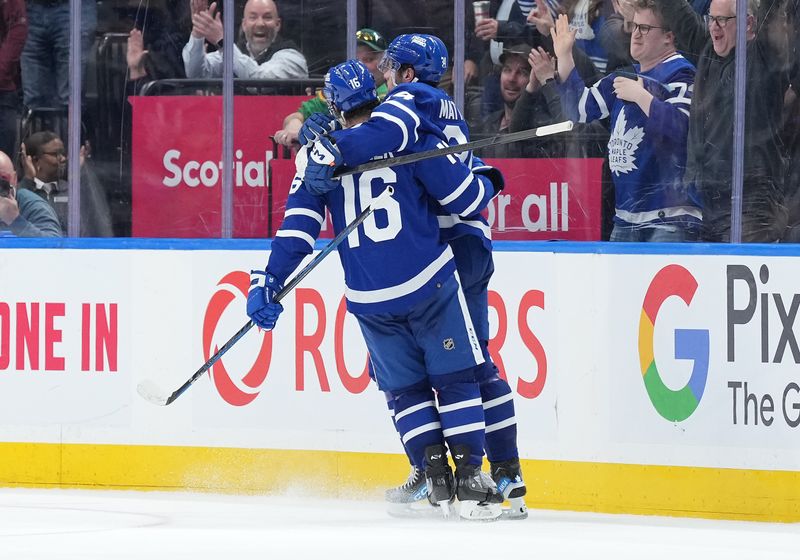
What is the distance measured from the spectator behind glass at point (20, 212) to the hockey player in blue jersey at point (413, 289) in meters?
1.25

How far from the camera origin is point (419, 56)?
4000mm

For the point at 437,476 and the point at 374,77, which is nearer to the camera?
the point at 437,476

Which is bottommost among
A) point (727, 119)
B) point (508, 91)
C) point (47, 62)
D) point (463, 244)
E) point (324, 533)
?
point (324, 533)

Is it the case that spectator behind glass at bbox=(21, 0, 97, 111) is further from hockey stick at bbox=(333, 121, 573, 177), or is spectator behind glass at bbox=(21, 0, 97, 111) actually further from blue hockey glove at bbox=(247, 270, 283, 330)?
hockey stick at bbox=(333, 121, 573, 177)

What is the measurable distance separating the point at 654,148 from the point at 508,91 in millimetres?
486

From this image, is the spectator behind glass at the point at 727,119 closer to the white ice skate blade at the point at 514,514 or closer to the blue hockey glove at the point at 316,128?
the white ice skate blade at the point at 514,514

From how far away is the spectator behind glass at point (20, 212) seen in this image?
4.94m

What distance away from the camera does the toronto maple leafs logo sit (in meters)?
4.48

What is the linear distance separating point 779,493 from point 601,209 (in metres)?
0.99

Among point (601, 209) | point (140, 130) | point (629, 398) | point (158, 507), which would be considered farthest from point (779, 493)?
point (140, 130)

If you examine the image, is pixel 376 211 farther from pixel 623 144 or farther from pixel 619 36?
pixel 619 36

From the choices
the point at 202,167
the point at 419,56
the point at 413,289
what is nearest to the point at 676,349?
the point at 413,289

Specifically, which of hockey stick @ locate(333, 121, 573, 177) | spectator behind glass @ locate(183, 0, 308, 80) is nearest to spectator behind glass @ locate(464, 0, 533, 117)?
spectator behind glass @ locate(183, 0, 308, 80)

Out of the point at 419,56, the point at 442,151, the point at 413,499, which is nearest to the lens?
the point at 442,151
